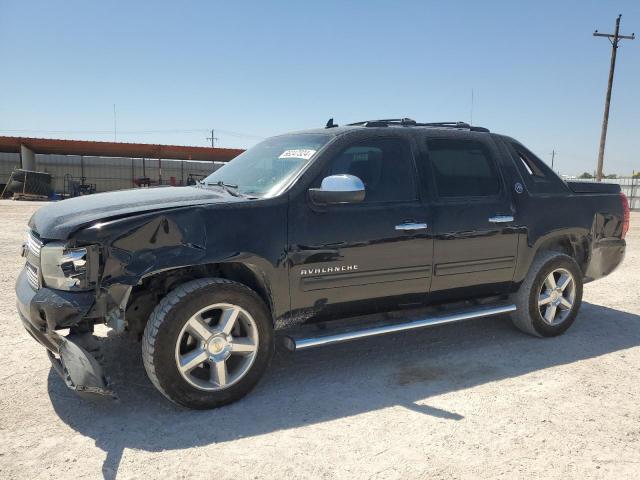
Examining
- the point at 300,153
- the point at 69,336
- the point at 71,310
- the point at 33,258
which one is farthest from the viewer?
the point at 300,153

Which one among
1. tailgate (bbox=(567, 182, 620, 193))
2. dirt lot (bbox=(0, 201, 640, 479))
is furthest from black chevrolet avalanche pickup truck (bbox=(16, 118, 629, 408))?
dirt lot (bbox=(0, 201, 640, 479))

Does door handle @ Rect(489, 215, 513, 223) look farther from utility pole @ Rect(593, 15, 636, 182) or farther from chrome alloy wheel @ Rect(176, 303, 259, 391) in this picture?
utility pole @ Rect(593, 15, 636, 182)

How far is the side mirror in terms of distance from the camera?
3.36 metres

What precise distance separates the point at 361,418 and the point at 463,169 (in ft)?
7.46

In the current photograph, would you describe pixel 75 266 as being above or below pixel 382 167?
below

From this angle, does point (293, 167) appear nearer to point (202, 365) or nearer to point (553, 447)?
point (202, 365)

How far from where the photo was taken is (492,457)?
2721mm

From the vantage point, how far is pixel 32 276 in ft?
10.9

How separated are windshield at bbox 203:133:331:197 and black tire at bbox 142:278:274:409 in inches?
29.7

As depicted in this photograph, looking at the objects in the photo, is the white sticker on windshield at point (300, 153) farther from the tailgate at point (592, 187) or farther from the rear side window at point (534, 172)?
the tailgate at point (592, 187)

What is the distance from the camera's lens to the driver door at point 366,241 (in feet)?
11.4

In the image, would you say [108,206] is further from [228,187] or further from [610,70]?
[610,70]

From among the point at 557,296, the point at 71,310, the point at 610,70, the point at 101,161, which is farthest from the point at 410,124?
the point at 101,161

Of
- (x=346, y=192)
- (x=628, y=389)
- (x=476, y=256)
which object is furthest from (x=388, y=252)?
(x=628, y=389)
